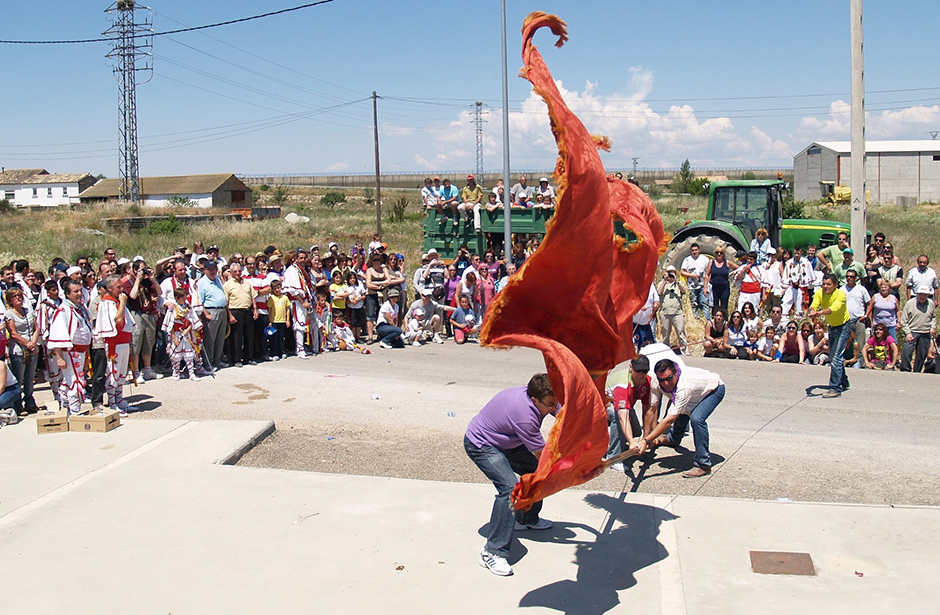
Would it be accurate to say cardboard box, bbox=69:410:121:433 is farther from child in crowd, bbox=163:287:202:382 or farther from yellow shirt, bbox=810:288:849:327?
yellow shirt, bbox=810:288:849:327

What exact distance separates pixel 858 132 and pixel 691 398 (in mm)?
8477

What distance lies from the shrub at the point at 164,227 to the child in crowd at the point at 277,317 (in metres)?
28.3

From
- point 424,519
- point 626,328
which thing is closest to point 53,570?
point 424,519

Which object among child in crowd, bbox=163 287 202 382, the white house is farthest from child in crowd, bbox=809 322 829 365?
the white house

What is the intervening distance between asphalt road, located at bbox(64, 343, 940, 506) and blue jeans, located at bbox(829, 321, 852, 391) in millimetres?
228

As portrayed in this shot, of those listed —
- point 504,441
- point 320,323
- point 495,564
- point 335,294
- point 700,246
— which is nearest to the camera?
point 495,564

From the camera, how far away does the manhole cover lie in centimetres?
531

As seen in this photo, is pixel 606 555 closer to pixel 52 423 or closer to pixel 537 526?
pixel 537 526

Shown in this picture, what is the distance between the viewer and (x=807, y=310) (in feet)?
44.3

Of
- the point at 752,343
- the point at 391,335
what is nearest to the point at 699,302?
the point at 752,343

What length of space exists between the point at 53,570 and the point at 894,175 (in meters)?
61.4

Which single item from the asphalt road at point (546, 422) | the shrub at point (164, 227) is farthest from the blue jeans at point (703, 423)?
the shrub at point (164, 227)

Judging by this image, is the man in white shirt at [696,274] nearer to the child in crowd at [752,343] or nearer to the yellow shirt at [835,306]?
the child in crowd at [752,343]

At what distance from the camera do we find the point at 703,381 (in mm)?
7301
